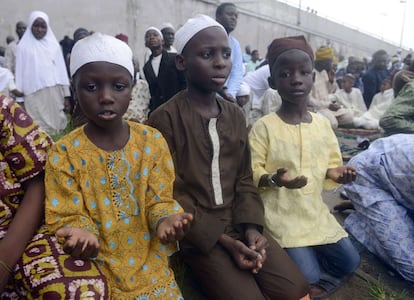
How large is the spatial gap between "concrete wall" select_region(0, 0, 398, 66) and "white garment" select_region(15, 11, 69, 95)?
4.11 meters

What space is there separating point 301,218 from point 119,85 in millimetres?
1307

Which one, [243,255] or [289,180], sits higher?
[289,180]

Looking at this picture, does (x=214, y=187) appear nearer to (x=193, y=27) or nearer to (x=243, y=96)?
(x=193, y=27)

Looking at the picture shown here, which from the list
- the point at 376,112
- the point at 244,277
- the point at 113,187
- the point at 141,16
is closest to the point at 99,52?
the point at 113,187

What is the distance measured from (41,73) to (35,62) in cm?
19

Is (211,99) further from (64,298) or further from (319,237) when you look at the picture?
(64,298)

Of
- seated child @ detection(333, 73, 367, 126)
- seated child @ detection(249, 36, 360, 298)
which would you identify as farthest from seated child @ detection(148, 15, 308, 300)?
seated child @ detection(333, 73, 367, 126)

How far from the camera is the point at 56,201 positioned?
1561 mm

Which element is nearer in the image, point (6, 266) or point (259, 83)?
point (6, 266)

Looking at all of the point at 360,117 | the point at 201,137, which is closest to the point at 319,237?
the point at 201,137

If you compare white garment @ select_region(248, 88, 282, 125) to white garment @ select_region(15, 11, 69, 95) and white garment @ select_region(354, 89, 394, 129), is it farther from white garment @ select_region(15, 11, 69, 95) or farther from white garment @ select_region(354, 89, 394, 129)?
white garment @ select_region(354, 89, 394, 129)

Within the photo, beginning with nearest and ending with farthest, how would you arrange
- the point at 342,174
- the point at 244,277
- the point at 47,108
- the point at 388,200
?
the point at 244,277
the point at 342,174
the point at 388,200
the point at 47,108

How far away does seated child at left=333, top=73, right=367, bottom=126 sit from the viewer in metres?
8.72

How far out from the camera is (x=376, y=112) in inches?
326
